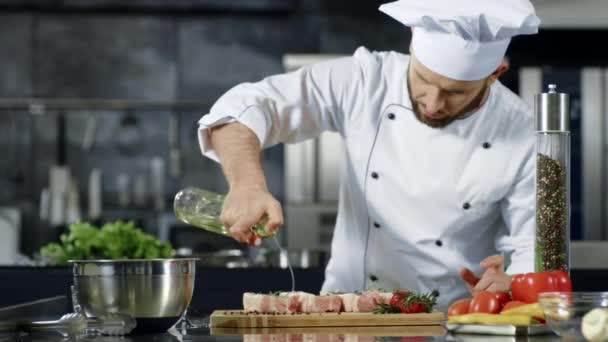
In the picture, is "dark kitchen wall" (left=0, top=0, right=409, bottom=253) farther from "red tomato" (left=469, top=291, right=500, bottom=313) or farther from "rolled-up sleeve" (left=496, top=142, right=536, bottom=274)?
"red tomato" (left=469, top=291, right=500, bottom=313)

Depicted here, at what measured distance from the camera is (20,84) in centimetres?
619

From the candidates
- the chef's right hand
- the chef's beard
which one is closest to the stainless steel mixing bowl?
the chef's right hand

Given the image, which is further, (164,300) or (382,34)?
(382,34)

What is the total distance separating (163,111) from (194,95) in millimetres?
221

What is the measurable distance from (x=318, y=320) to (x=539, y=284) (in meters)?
0.40

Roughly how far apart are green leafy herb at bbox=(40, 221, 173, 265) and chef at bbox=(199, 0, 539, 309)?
1.09m

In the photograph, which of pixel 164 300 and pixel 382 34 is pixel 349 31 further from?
pixel 164 300

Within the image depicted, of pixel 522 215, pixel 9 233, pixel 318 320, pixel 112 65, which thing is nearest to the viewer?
pixel 318 320

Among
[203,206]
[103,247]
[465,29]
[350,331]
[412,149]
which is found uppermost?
[465,29]

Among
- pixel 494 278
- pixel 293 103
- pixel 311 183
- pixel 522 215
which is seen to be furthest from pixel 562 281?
pixel 311 183

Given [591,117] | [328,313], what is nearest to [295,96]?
[328,313]

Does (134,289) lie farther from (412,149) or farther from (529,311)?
(412,149)

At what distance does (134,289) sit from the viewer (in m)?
1.76

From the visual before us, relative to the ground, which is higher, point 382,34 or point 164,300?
point 382,34
